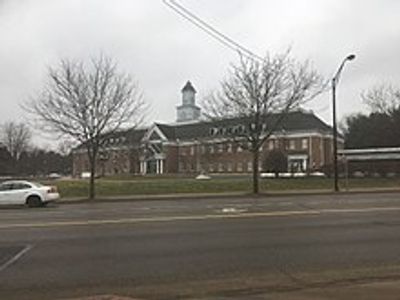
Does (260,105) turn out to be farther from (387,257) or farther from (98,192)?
(387,257)

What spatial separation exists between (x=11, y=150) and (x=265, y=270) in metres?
103

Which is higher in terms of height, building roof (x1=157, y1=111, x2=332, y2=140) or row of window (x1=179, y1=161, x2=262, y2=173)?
building roof (x1=157, y1=111, x2=332, y2=140)

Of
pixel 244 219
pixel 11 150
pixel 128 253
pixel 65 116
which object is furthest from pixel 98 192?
pixel 11 150

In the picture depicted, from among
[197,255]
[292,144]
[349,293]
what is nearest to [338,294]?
[349,293]

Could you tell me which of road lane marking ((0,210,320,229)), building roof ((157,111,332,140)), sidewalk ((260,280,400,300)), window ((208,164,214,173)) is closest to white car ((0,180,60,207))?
road lane marking ((0,210,320,229))

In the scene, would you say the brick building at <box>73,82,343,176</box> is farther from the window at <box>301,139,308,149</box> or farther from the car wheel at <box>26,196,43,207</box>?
the car wheel at <box>26,196,43,207</box>

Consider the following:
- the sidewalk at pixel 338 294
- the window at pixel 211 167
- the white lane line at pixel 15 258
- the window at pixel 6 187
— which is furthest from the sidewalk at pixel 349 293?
the window at pixel 211 167

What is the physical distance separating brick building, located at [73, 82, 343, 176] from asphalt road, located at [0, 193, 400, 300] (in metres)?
74.4

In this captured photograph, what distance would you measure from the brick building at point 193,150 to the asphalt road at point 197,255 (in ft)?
244

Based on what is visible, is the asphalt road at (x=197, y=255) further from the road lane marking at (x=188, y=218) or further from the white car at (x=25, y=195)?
the white car at (x=25, y=195)

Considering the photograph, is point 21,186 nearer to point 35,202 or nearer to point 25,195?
point 25,195

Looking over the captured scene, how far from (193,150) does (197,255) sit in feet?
366

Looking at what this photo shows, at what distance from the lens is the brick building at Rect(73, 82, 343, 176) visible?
104 meters

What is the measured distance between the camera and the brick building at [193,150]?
103750mm
